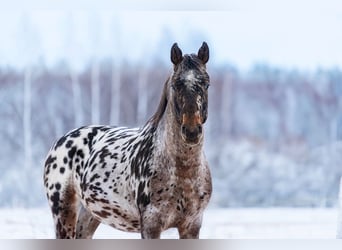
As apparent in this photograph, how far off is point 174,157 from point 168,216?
0.89 feet

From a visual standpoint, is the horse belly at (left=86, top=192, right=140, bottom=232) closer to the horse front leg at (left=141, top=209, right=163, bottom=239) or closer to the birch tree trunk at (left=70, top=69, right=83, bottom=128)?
the horse front leg at (left=141, top=209, right=163, bottom=239)

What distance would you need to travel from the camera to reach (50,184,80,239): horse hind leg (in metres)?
3.82

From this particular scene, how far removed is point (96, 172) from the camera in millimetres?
3729

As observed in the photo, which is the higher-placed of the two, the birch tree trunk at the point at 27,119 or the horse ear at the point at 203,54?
the horse ear at the point at 203,54

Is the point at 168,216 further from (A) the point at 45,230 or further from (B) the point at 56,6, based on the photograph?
(B) the point at 56,6

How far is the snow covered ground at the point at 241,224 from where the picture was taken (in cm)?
386

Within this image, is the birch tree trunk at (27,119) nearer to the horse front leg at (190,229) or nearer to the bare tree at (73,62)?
the bare tree at (73,62)

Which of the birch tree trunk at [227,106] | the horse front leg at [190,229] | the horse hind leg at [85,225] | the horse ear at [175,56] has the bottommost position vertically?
the horse hind leg at [85,225]

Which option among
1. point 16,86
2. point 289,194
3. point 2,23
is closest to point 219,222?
point 289,194

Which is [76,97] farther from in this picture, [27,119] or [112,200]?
[112,200]

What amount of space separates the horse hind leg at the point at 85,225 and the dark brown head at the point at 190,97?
81 cm

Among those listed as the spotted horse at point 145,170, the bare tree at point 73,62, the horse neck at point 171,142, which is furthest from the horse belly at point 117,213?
the bare tree at point 73,62

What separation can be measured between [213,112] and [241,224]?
611 millimetres

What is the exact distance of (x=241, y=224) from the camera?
3887mm
